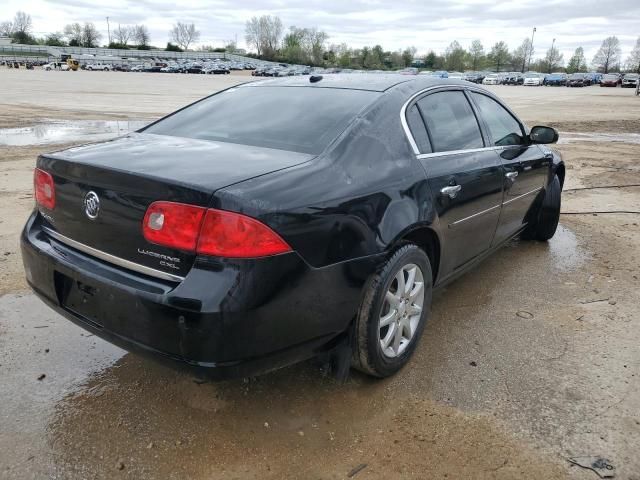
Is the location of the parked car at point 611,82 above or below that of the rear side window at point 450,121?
below

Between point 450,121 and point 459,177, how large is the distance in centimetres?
46

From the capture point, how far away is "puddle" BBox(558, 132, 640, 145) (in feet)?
45.6

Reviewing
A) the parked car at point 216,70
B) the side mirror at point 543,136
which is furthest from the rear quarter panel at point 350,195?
the parked car at point 216,70

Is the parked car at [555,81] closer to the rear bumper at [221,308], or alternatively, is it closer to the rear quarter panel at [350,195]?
the rear quarter panel at [350,195]

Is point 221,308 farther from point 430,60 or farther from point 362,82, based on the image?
point 430,60

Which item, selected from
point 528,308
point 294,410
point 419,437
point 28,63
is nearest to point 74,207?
point 294,410

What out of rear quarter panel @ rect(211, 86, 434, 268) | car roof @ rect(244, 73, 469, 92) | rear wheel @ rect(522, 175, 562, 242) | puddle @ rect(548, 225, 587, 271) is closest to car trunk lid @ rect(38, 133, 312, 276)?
rear quarter panel @ rect(211, 86, 434, 268)

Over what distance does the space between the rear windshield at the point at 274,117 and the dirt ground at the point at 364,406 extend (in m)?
1.29

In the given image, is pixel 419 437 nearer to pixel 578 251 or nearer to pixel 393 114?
pixel 393 114

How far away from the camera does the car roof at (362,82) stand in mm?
3359

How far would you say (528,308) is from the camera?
13.1 feet

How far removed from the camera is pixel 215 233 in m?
2.12

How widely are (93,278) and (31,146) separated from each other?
959 centimetres

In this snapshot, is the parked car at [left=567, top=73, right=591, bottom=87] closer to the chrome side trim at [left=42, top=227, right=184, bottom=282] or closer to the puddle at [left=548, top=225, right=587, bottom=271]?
the puddle at [left=548, top=225, right=587, bottom=271]
